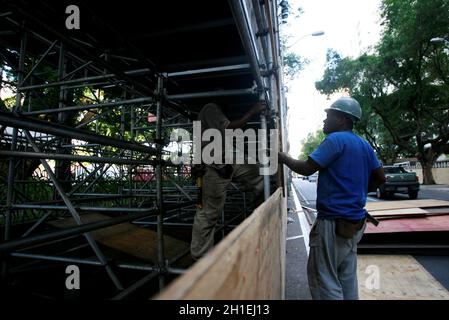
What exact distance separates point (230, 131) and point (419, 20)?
19845mm

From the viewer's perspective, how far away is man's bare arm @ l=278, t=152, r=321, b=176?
251cm

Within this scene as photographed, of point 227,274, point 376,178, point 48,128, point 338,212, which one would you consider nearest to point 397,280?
point 376,178

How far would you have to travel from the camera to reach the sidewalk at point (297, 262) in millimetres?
3322

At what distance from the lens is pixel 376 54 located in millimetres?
21391

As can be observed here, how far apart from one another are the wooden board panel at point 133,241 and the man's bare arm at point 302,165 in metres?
1.87

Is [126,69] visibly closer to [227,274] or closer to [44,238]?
[44,238]

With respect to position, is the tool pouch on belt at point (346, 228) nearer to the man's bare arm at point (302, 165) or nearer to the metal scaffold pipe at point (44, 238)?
the man's bare arm at point (302, 165)

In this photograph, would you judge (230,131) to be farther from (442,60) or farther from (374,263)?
(442,60)

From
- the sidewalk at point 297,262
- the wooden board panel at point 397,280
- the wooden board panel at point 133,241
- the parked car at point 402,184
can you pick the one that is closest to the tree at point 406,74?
the parked car at point 402,184

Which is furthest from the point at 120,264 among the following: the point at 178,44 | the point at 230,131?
the point at 178,44

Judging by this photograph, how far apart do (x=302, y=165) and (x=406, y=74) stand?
22.7 m

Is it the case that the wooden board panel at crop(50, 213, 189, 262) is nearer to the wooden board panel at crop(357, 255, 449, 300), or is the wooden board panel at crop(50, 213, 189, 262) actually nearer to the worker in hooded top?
the worker in hooded top

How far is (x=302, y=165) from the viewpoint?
8.71 ft

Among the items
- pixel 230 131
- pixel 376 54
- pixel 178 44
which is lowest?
pixel 230 131
